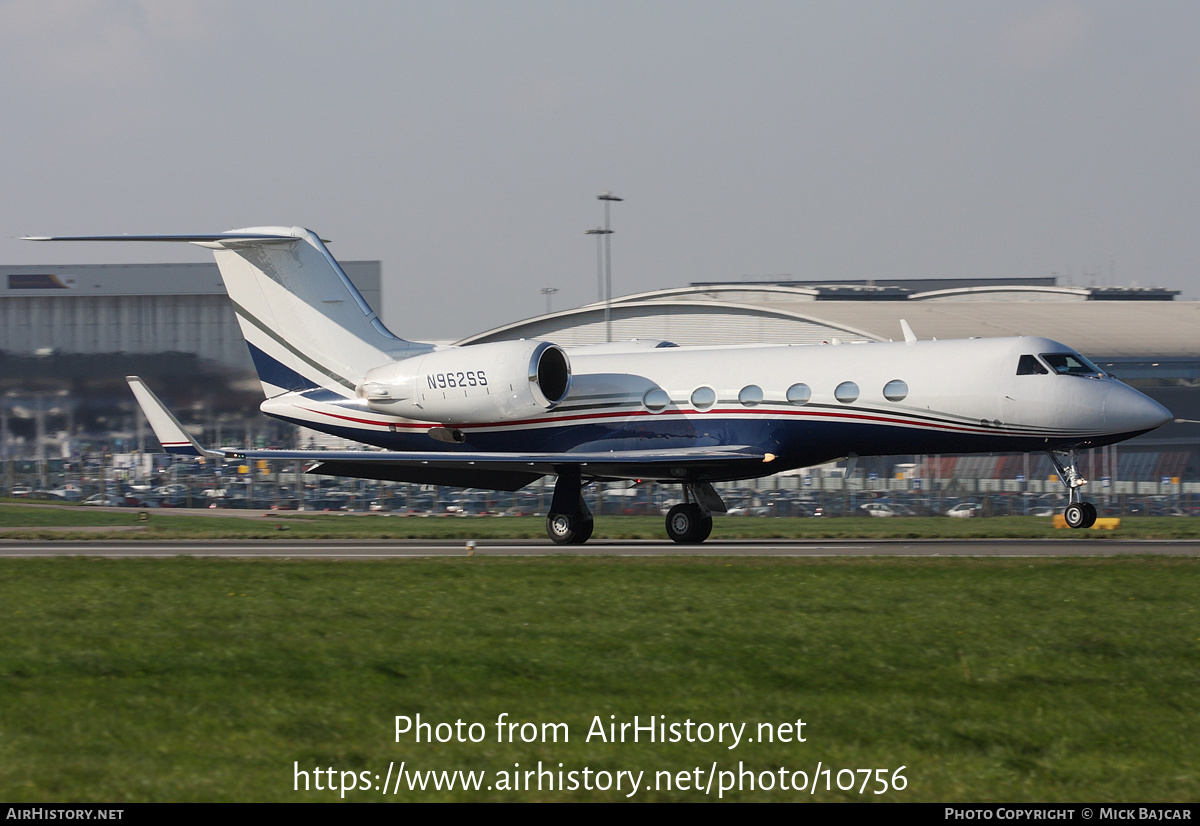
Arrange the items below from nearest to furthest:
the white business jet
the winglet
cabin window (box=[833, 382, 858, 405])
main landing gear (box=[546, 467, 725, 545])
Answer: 1. the white business jet
2. cabin window (box=[833, 382, 858, 405])
3. the winglet
4. main landing gear (box=[546, 467, 725, 545])

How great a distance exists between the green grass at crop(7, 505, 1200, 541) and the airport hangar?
621cm

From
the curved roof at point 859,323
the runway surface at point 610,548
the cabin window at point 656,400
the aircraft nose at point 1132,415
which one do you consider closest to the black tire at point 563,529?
the runway surface at point 610,548

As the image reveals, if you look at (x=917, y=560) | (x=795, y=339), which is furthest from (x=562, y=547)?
(x=795, y=339)

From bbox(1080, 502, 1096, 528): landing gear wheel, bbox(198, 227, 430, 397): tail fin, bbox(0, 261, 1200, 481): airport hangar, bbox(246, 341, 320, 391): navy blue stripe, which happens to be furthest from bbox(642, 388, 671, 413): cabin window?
bbox(0, 261, 1200, 481): airport hangar

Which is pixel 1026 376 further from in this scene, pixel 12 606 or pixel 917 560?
pixel 12 606

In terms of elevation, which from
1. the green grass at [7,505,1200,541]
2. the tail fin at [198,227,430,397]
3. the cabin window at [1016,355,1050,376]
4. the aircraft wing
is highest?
the tail fin at [198,227,430,397]

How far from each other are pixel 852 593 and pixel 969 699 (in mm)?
4994

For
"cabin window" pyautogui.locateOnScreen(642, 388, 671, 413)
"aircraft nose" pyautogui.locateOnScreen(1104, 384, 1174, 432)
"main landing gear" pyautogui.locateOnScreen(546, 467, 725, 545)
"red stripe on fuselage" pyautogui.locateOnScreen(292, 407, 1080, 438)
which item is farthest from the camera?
"main landing gear" pyautogui.locateOnScreen(546, 467, 725, 545)

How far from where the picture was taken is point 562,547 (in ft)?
83.7

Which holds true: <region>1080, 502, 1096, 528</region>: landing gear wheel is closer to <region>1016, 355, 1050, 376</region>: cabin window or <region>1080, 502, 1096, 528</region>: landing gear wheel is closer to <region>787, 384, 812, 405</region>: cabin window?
<region>1016, 355, 1050, 376</region>: cabin window

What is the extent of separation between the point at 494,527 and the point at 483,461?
9.87 metres

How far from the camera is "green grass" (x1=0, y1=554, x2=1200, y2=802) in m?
8.48

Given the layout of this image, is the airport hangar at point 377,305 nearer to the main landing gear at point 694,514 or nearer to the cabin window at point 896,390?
the main landing gear at point 694,514

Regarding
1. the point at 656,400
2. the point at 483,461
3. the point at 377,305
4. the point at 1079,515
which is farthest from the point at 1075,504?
→ the point at 377,305
